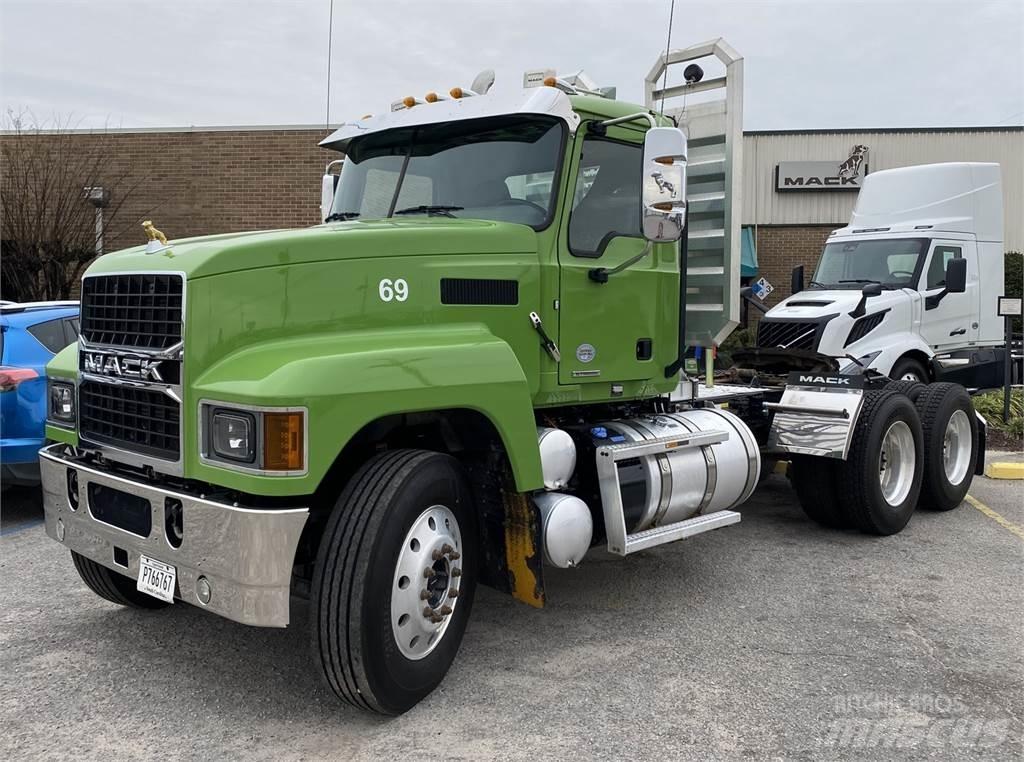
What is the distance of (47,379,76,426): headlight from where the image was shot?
4199 mm

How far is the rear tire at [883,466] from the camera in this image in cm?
637

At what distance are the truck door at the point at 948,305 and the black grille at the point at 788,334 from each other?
156 centimetres

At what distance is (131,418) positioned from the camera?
3715mm

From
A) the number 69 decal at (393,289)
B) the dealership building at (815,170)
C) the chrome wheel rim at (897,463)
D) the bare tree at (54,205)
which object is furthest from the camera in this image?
the dealership building at (815,170)

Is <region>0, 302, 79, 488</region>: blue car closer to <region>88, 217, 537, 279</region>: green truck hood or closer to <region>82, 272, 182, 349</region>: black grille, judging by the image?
<region>82, 272, 182, 349</region>: black grille

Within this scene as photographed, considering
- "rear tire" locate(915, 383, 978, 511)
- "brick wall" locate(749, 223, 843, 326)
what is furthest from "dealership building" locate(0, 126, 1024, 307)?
"rear tire" locate(915, 383, 978, 511)

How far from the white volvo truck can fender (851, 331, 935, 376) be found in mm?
14

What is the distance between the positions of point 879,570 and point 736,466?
4.11 feet

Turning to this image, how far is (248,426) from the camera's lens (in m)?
3.20

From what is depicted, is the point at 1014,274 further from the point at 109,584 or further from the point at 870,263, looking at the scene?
the point at 109,584

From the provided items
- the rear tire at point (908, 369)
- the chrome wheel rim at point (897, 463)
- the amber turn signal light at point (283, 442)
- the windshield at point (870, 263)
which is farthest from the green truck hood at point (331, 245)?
the windshield at point (870, 263)

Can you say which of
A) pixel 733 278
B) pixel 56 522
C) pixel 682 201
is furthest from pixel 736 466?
pixel 56 522

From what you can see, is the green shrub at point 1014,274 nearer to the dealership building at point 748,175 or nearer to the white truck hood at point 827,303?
the dealership building at point 748,175

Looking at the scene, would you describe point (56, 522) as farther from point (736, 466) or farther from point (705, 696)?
point (736, 466)
